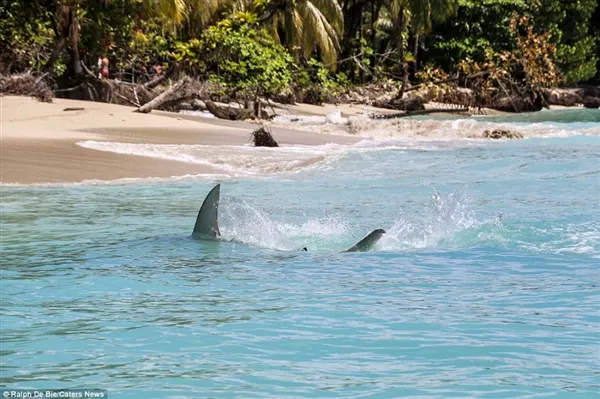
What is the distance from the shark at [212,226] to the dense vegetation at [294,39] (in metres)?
15.4

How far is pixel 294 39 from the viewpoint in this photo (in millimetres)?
31719

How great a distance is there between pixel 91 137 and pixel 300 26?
1656 cm

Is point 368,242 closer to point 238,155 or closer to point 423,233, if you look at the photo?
point 423,233

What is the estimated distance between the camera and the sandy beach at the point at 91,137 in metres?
12.3

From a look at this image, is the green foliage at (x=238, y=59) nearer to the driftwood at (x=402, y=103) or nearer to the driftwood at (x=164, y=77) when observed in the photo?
the driftwood at (x=164, y=77)

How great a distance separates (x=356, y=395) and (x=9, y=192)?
24.5 feet

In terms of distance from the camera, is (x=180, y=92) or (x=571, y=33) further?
(x=571, y=33)

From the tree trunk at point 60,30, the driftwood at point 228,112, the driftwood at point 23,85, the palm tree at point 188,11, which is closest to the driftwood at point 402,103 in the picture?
the palm tree at point 188,11

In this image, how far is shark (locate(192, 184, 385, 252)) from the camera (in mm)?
7242

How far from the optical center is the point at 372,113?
32.0 m

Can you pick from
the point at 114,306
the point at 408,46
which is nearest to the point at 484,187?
the point at 114,306

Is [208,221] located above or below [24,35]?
below

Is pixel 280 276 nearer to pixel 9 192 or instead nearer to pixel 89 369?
pixel 89 369

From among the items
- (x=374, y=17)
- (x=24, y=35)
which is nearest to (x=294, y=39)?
(x=374, y=17)
